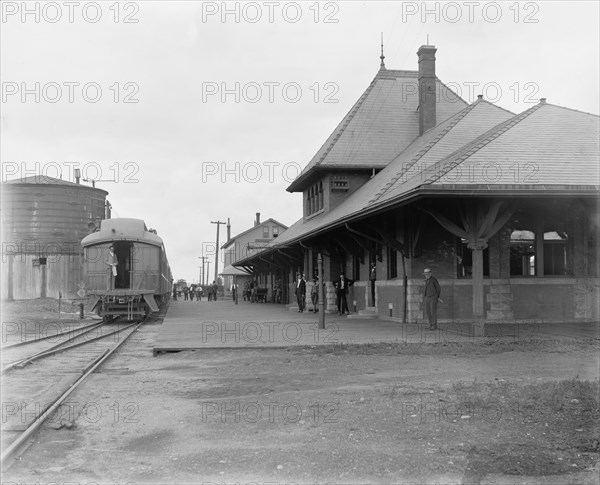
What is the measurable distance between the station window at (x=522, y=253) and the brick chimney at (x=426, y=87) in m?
12.0

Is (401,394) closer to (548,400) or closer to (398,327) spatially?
(548,400)

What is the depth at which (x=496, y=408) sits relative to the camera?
23.1ft

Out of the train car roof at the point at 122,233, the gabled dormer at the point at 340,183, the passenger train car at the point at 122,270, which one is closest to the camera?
the passenger train car at the point at 122,270

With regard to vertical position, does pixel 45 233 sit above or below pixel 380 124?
below

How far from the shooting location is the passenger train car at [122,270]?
23.1 metres

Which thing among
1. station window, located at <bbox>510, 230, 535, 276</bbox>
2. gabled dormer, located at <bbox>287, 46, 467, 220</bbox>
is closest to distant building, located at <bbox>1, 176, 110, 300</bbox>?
gabled dormer, located at <bbox>287, 46, 467, 220</bbox>

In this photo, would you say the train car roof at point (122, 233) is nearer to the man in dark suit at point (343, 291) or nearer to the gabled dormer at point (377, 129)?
the man in dark suit at point (343, 291)

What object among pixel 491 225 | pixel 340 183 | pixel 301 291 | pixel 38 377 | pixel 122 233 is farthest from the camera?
pixel 340 183

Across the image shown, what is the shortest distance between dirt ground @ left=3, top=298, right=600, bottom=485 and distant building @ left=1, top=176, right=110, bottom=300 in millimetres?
26402

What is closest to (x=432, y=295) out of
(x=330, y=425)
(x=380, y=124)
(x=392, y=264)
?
(x=392, y=264)

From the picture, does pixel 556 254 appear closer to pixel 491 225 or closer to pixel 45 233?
pixel 491 225

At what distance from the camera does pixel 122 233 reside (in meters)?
23.9

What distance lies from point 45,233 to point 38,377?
29.8 meters

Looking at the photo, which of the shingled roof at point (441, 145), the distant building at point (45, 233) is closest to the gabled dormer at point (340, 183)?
the shingled roof at point (441, 145)
